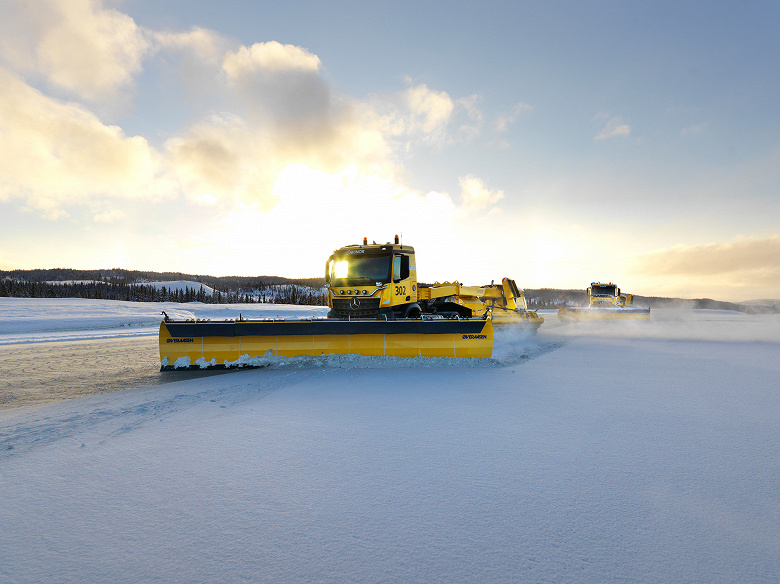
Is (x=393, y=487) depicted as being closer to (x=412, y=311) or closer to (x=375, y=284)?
(x=375, y=284)

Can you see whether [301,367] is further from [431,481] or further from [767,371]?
[767,371]

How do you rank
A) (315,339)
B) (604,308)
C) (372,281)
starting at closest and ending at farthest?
(315,339), (372,281), (604,308)

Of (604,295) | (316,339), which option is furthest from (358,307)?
(604,295)

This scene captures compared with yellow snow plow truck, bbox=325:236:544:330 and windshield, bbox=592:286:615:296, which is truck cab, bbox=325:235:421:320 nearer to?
yellow snow plow truck, bbox=325:236:544:330

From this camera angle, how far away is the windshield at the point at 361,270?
35.1ft

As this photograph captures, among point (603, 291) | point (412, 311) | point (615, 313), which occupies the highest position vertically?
point (603, 291)

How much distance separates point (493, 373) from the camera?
25.9 ft

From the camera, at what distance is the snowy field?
6.81 ft

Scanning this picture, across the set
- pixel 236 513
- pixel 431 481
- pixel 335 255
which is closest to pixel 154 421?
pixel 236 513

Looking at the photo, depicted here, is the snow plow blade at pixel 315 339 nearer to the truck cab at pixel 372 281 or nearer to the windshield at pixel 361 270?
the truck cab at pixel 372 281

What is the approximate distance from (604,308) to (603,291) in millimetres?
3797

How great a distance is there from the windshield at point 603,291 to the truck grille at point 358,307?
67.5 ft

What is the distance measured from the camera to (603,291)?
25.2 m

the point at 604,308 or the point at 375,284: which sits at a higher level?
the point at 375,284
